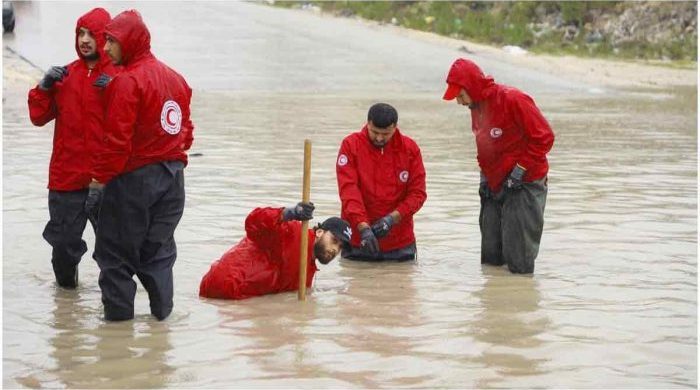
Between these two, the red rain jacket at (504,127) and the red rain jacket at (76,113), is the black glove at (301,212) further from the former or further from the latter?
the red rain jacket at (504,127)

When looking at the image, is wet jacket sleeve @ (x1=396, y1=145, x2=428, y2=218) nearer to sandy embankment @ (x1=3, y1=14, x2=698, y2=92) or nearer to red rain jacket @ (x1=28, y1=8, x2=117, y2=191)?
red rain jacket @ (x1=28, y1=8, x2=117, y2=191)

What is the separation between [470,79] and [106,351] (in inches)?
126

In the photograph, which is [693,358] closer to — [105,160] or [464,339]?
[464,339]

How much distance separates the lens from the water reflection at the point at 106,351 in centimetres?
607

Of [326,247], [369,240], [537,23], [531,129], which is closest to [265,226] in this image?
[326,247]

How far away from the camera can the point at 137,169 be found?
6922mm

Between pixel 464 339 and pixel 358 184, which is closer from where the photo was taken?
pixel 464 339

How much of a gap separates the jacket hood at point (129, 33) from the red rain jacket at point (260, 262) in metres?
1.27

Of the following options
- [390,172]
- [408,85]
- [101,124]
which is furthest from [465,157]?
[408,85]

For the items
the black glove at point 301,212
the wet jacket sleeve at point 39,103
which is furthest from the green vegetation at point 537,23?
the wet jacket sleeve at point 39,103

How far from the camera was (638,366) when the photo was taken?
641 centimetres

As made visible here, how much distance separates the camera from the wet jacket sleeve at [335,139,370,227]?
8719 mm

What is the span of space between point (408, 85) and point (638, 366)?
777 inches

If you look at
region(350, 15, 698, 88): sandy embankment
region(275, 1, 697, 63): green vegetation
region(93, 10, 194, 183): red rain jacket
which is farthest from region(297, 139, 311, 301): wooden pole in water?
region(275, 1, 697, 63): green vegetation
